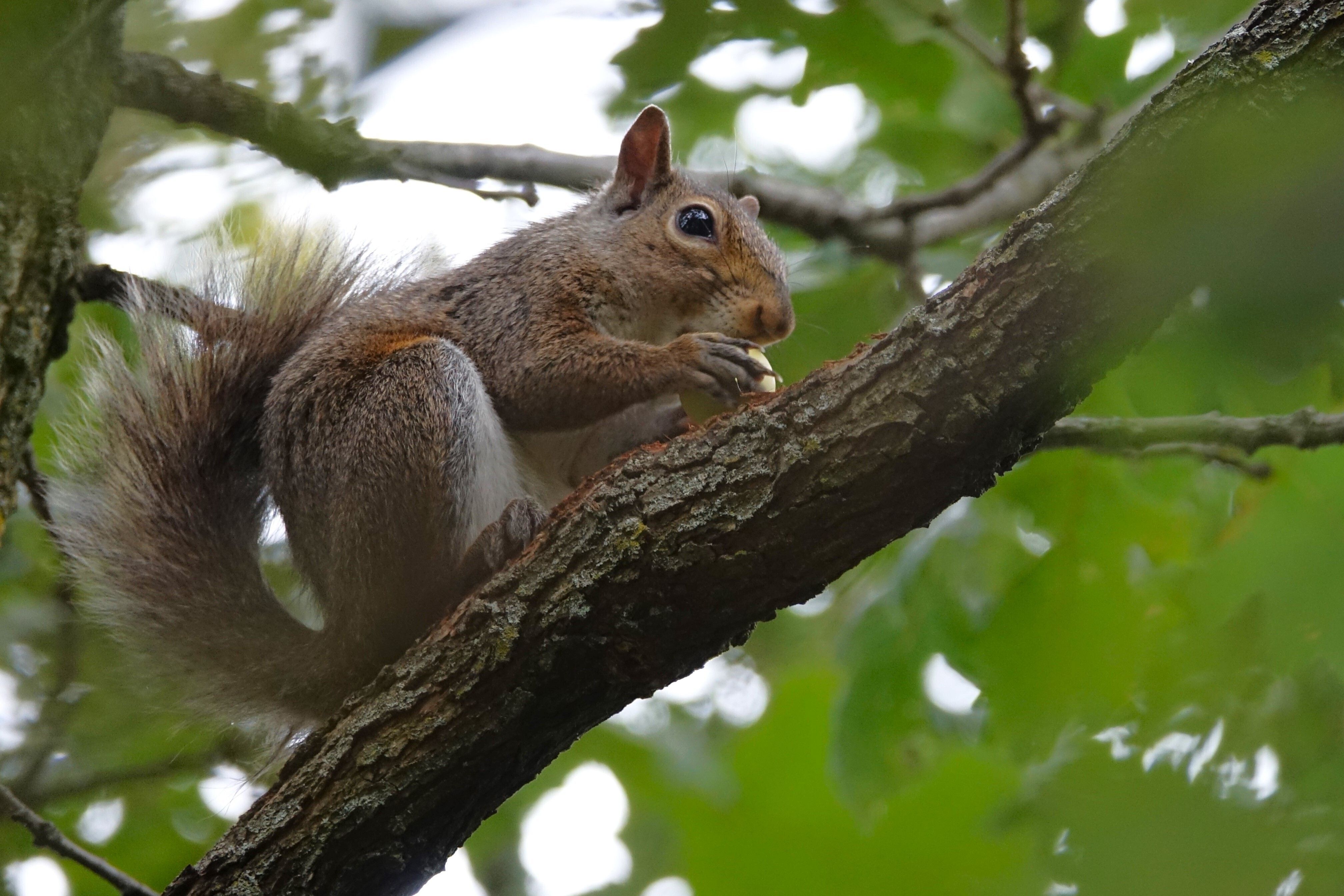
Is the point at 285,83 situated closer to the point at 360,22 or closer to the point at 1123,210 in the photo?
the point at 360,22

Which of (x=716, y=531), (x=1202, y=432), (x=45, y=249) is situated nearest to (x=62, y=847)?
(x=45, y=249)

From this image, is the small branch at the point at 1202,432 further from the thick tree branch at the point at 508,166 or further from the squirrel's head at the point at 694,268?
the squirrel's head at the point at 694,268

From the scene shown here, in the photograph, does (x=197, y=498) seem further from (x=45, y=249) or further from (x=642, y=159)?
(x=642, y=159)

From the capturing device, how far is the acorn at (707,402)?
2.84 m

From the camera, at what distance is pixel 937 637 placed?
3361 mm

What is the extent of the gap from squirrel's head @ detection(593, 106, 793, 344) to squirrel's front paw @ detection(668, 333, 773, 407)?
0.59m

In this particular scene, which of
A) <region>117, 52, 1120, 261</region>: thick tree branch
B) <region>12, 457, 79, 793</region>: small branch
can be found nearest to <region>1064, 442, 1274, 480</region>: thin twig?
<region>117, 52, 1120, 261</region>: thick tree branch

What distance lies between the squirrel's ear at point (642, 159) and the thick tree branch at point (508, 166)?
25 cm

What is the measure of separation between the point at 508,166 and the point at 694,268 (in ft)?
2.61

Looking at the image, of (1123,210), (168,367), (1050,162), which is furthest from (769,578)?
(1050,162)

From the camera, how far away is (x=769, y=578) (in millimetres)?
2074

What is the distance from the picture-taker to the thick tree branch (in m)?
3.37

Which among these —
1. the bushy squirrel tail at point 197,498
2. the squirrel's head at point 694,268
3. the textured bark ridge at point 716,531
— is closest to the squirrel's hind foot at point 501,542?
the textured bark ridge at point 716,531

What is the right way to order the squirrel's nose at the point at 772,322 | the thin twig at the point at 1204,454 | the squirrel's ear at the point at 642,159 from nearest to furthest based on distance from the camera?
the thin twig at the point at 1204,454 → the squirrel's nose at the point at 772,322 → the squirrel's ear at the point at 642,159
